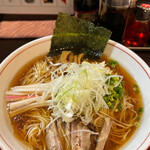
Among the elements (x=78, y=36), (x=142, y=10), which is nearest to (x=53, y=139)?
(x=78, y=36)

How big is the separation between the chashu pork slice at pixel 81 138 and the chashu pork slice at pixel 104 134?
0.18 feet

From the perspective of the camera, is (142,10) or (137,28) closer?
(142,10)

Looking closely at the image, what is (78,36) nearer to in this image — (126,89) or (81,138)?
(126,89)

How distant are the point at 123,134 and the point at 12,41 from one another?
1989 mm

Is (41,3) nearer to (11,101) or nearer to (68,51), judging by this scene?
(68,51)

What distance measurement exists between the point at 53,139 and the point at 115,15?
71.8 inches

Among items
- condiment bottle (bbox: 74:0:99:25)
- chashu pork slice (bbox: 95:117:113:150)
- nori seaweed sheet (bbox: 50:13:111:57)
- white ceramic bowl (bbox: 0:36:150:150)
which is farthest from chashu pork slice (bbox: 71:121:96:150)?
condiment bottle (bbox: 74:0:99:25)

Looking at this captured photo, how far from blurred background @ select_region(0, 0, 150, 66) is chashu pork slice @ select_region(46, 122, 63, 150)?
53.0 inches

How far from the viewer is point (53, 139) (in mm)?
1560

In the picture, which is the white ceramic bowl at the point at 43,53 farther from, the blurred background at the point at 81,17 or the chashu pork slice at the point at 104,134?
the blurred background at the point at 81,17

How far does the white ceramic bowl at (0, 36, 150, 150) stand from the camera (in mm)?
1487

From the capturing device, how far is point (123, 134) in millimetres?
1726

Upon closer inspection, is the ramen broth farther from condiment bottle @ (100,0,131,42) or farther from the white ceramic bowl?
condiment bottle @ (100,0,131,42)

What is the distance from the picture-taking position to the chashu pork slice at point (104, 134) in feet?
5.01
